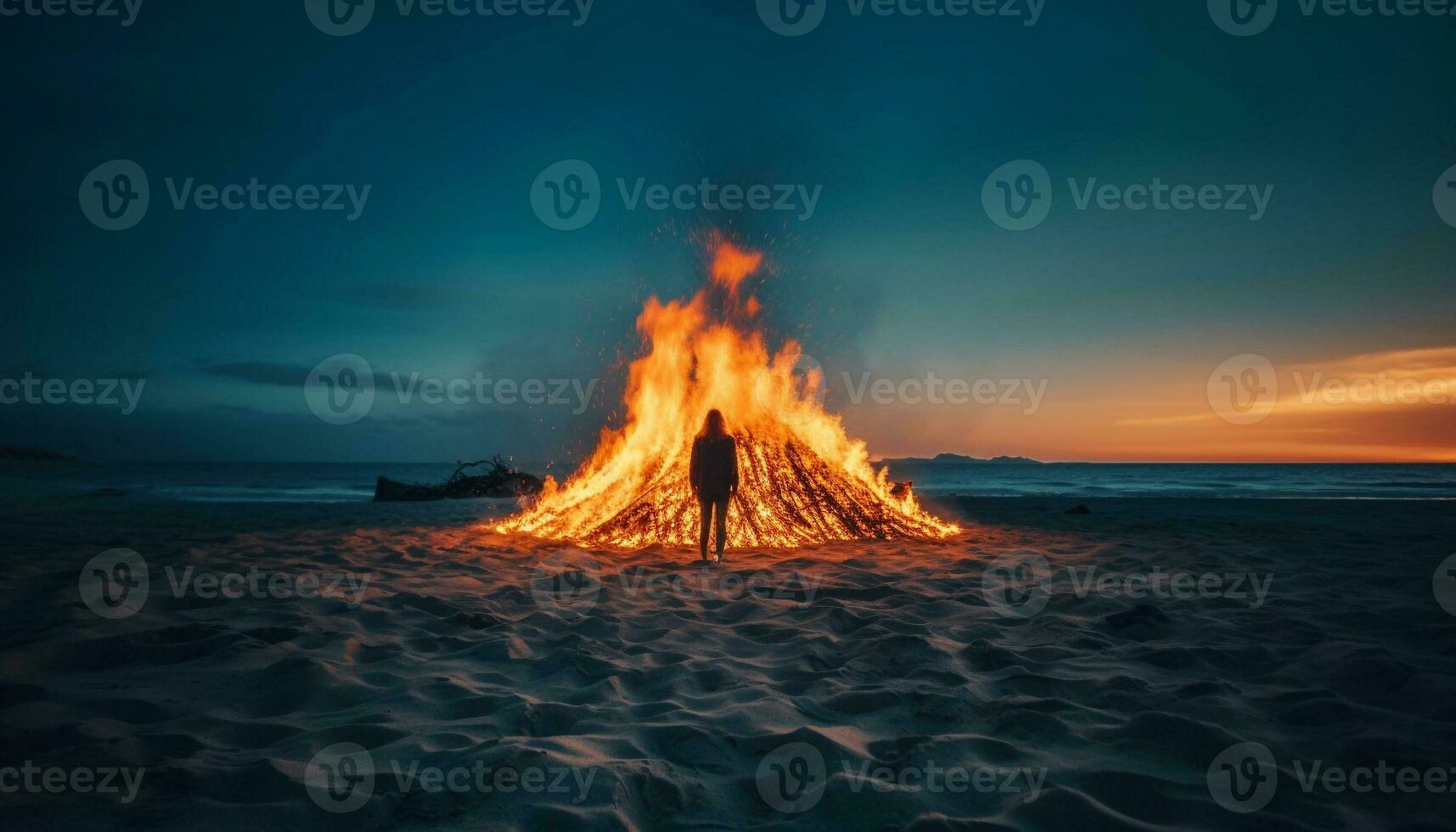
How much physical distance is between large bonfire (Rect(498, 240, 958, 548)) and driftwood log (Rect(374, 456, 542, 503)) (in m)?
10.4

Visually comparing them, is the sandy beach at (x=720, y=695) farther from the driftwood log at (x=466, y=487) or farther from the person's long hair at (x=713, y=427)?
the driftwood log at (x=466, y=487)

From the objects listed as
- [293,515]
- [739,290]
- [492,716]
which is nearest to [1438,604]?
[492,716]

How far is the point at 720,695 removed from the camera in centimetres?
393

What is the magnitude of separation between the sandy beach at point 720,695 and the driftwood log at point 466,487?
1245 cm

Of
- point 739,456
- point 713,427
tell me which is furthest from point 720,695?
point 739,456

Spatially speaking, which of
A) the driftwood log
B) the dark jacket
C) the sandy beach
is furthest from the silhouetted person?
the driftwood log

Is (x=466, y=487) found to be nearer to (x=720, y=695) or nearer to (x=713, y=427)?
(x=713, y=427)

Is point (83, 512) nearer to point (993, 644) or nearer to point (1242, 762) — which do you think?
point (993, 644)

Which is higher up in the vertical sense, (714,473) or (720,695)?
(714,473)

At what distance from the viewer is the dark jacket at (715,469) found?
8531 millimetres

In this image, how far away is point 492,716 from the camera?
11.9ft

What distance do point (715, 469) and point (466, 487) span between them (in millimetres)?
15401

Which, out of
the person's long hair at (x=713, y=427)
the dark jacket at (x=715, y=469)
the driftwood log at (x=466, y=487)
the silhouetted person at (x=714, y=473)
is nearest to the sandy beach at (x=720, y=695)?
the silhouetted person at (x=714, y=473)

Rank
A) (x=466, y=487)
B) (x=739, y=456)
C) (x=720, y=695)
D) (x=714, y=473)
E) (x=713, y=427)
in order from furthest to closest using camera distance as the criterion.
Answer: (x=466, y=487) < (x=739, y=456) < (x=713, y=427) < (x=714, y=473) < (x=720, y=695)
